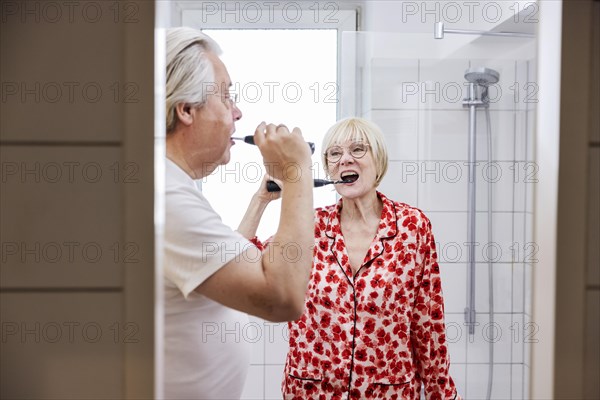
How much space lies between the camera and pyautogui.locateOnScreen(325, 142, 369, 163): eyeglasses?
143cm

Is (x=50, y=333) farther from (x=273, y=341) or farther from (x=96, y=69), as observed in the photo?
(x=273, y=341)

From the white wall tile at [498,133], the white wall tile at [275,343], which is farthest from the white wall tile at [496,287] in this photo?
the white wall tile at [275,343]

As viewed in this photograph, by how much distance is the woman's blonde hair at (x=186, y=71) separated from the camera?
33.1 inches

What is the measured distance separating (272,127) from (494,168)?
0.88 metres

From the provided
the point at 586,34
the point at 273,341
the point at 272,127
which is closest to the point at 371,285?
the point at 273,341

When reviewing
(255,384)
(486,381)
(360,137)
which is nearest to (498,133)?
(360,137)

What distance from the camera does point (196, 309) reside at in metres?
0.86

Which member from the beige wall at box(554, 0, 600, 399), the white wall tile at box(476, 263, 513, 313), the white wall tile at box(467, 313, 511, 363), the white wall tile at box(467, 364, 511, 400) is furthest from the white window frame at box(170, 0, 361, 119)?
the beige wall at box(554, 0, 600, 399)

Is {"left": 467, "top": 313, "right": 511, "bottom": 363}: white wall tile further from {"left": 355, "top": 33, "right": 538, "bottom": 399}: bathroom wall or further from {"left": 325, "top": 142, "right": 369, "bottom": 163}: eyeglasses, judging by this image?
{"left": 325, "top": 142, "right": 369, "bottom": 163}: eyeglasses

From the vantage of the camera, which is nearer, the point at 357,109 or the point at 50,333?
the point at 50,333

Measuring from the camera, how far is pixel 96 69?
22.5 inches

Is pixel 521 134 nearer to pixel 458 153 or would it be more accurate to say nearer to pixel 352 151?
pixel 458 153

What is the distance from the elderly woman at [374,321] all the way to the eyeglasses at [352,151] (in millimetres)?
175

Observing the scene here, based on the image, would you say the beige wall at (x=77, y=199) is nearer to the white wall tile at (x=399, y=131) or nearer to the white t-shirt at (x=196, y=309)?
the white t-shirt at (x=196, y=309)
